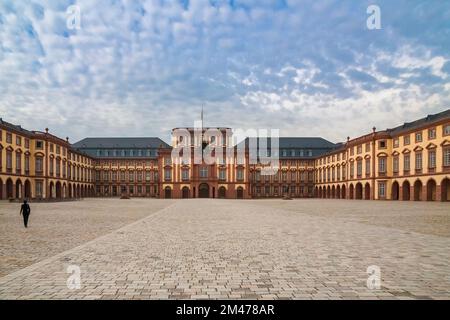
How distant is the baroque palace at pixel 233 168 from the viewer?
48.1 meters

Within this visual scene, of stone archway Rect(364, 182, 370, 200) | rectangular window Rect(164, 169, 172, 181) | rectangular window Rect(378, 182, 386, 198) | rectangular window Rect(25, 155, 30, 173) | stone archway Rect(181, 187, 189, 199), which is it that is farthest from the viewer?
rectangular window Rect(164, 169, 172, 181)

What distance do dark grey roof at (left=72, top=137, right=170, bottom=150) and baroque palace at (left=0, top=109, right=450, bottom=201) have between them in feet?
0.87

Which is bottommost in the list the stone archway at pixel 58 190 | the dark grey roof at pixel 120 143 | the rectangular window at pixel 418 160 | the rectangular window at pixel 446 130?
the stone archway at pixel 58 190

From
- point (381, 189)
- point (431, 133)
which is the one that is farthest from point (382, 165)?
point (431, 133)

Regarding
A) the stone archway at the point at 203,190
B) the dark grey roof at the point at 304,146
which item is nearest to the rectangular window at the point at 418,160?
the dark grey roof at the point at 304,146

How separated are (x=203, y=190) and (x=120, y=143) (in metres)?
30.6

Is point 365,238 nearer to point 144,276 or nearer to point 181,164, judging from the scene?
point 144,276

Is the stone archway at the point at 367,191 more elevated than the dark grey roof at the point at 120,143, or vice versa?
the dark grey roof at the point at 120,143

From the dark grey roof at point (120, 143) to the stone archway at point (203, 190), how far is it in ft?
67.5

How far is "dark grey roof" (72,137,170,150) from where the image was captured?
3649 inches

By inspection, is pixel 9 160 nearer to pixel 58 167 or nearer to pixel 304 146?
pixel 58 167

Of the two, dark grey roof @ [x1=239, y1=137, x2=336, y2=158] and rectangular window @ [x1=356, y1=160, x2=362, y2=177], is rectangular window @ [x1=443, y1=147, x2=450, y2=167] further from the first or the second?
dark grey roof @ [x1=239, y1=137, x2=336, y2=158]

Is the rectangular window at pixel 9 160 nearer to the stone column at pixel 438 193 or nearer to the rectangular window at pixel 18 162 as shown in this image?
the rectangular window at pixel 18 162

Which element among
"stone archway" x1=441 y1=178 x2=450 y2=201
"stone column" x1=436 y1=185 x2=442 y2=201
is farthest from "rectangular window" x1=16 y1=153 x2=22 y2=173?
"stone archway" x1=441 y1=178 x2=450 y2=201
